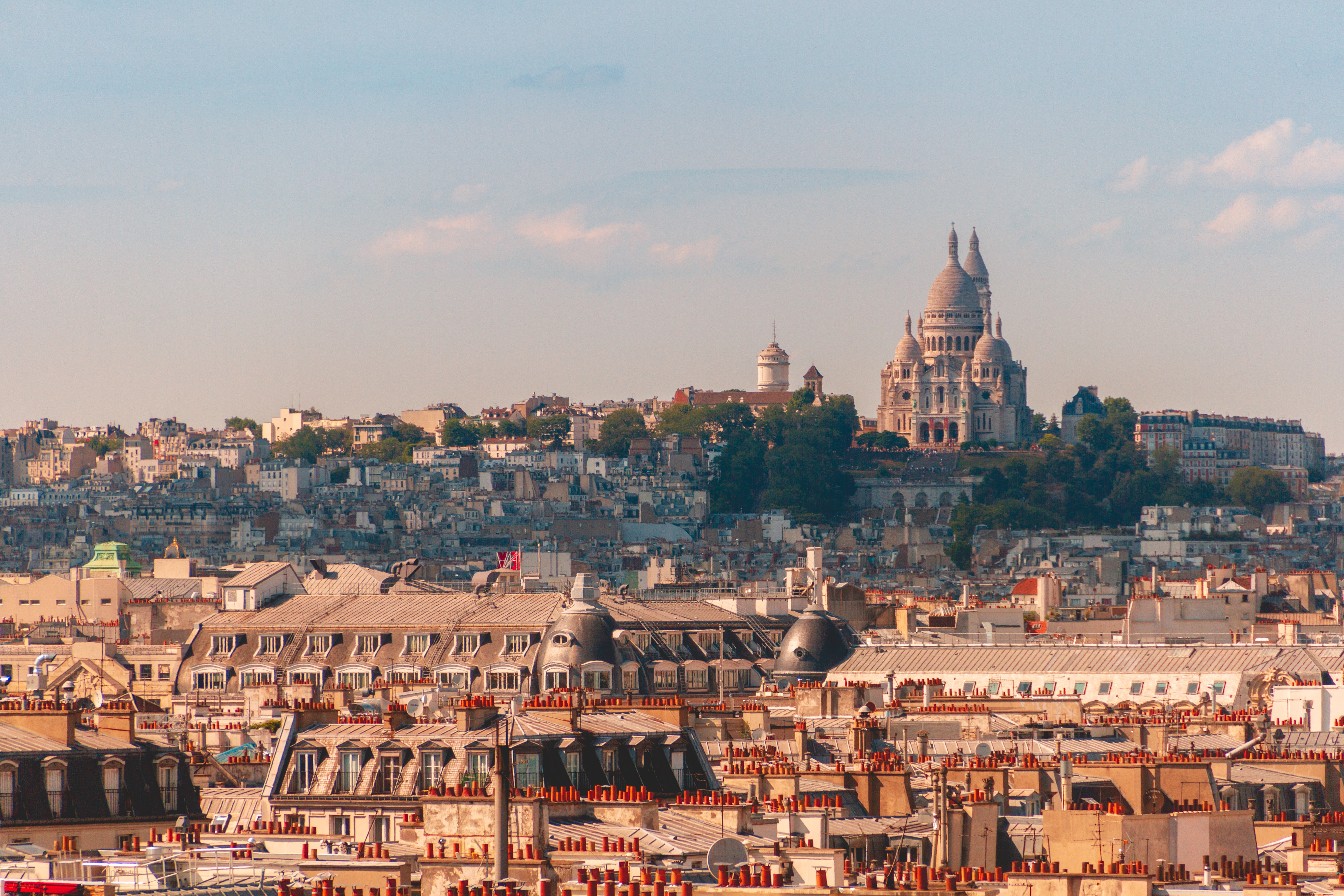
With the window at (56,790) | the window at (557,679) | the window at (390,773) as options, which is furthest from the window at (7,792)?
the window at (557,679)

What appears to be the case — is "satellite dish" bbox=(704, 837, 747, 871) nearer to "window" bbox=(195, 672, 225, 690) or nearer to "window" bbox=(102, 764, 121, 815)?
"window" bbox=(102, 764, 121, 815)

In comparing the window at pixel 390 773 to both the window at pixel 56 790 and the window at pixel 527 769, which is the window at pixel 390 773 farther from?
the window at pixel 56 790

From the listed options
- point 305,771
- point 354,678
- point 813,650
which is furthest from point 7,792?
point 354,678

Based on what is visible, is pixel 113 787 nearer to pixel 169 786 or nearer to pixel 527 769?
pixel 169 786

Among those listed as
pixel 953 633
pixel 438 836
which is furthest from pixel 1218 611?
pixel 438 836

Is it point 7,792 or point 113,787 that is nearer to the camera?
point 7,792

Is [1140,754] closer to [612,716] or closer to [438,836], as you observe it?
[612,716]

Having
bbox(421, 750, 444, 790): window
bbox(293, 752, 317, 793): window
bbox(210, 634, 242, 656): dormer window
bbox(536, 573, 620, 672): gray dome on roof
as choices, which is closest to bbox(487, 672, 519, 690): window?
bbox(536, 573, 620, 672): gray dome on roof
